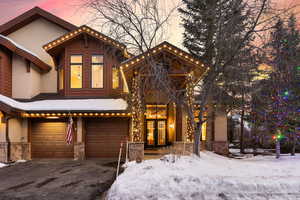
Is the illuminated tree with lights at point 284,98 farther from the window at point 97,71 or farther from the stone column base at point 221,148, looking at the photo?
the window at point 97,71

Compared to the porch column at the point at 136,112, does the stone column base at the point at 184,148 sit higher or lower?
lower

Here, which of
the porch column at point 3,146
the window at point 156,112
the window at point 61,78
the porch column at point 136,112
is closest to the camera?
the porch column at point 136,112

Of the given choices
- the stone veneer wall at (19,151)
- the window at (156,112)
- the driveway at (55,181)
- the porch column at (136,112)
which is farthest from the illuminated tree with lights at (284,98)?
the stone veneer wall at (19,151)

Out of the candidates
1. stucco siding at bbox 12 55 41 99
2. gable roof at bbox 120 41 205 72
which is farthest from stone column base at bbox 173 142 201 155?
stucco siding at bbox 12 55 41 99

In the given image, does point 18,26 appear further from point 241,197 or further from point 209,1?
point 241,197

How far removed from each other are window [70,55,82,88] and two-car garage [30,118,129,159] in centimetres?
256

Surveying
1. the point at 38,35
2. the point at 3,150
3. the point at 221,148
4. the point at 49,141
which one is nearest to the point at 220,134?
the point at 221,148

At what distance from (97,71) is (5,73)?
561 cm

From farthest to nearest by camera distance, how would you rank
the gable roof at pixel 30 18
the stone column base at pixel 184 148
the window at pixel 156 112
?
the window at pixel 156 112, the gable roof at pixel 30 18, the stone column base at pixel 184 148

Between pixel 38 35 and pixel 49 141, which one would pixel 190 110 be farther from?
pixel 38 35

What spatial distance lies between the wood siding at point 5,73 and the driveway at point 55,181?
4760mm

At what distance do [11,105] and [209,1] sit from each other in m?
14.0

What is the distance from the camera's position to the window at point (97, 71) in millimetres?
13188

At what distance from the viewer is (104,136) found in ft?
41.6
